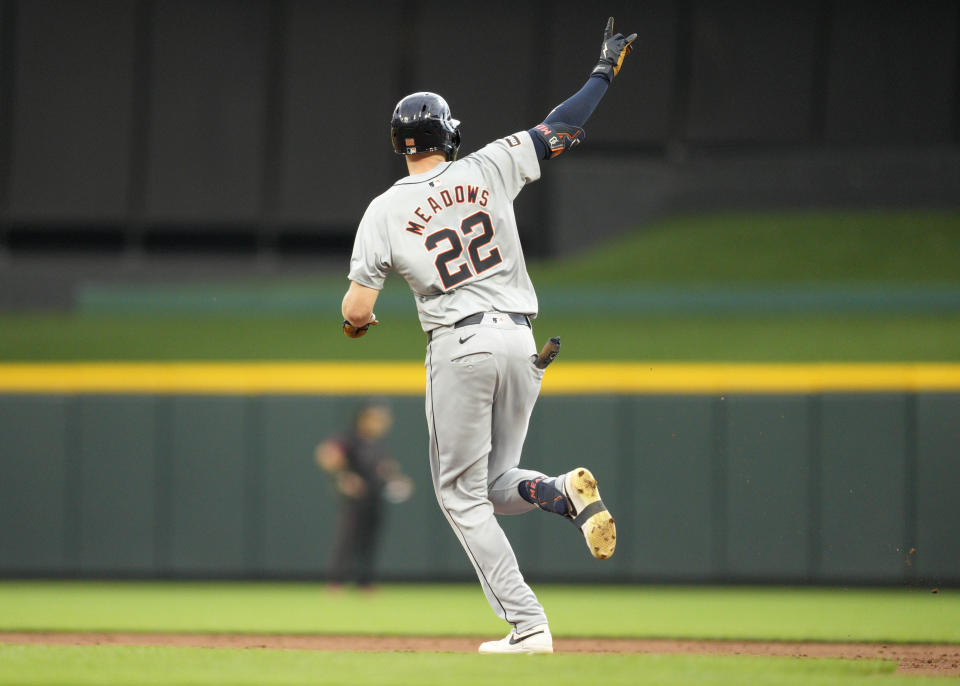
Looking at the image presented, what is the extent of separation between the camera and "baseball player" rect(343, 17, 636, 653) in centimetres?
461

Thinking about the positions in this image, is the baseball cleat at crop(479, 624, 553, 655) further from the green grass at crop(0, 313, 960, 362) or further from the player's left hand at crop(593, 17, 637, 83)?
the green grass at crop(0, 313, 960, 362)

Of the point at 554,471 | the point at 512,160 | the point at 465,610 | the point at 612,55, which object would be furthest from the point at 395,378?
the point at 512,160

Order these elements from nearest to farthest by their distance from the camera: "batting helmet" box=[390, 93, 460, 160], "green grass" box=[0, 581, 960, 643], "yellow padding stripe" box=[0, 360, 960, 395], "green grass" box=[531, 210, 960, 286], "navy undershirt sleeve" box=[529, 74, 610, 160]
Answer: "batting helmet" box=[390, 93, 460, 160] < "navy undershirt sleeve" box=[529, 74, 610, 160] < "green grass" box=[0, 581, 960, 643] < "yellow padding stripe" box=[0, 360, 960, 395] < "green grass" box=[531, 210, 960, 286]

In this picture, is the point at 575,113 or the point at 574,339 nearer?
the point at 575,113

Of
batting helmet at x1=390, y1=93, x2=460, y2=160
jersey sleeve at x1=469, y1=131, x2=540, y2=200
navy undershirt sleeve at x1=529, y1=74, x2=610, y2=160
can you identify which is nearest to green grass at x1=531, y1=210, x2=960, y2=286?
navy undershirt sleeve at x1=529, y1=74, x2=610, y2=160

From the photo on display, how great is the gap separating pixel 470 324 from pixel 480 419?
368mm

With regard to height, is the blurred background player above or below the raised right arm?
below

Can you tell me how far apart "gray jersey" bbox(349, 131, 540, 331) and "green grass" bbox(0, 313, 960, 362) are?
7.94 m

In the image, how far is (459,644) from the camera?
6938 mm

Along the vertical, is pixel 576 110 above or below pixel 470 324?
above

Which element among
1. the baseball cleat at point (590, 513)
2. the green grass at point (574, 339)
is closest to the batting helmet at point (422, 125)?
the baseball cleat at point (590, 513)

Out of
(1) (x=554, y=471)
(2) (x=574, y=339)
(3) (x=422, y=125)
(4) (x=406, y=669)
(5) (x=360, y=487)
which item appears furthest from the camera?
(2) (x=574, y=339)

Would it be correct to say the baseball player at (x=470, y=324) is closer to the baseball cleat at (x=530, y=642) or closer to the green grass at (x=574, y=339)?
the baseball cleat at (x=530, y=642)

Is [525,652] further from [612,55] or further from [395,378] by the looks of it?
[395,378]
